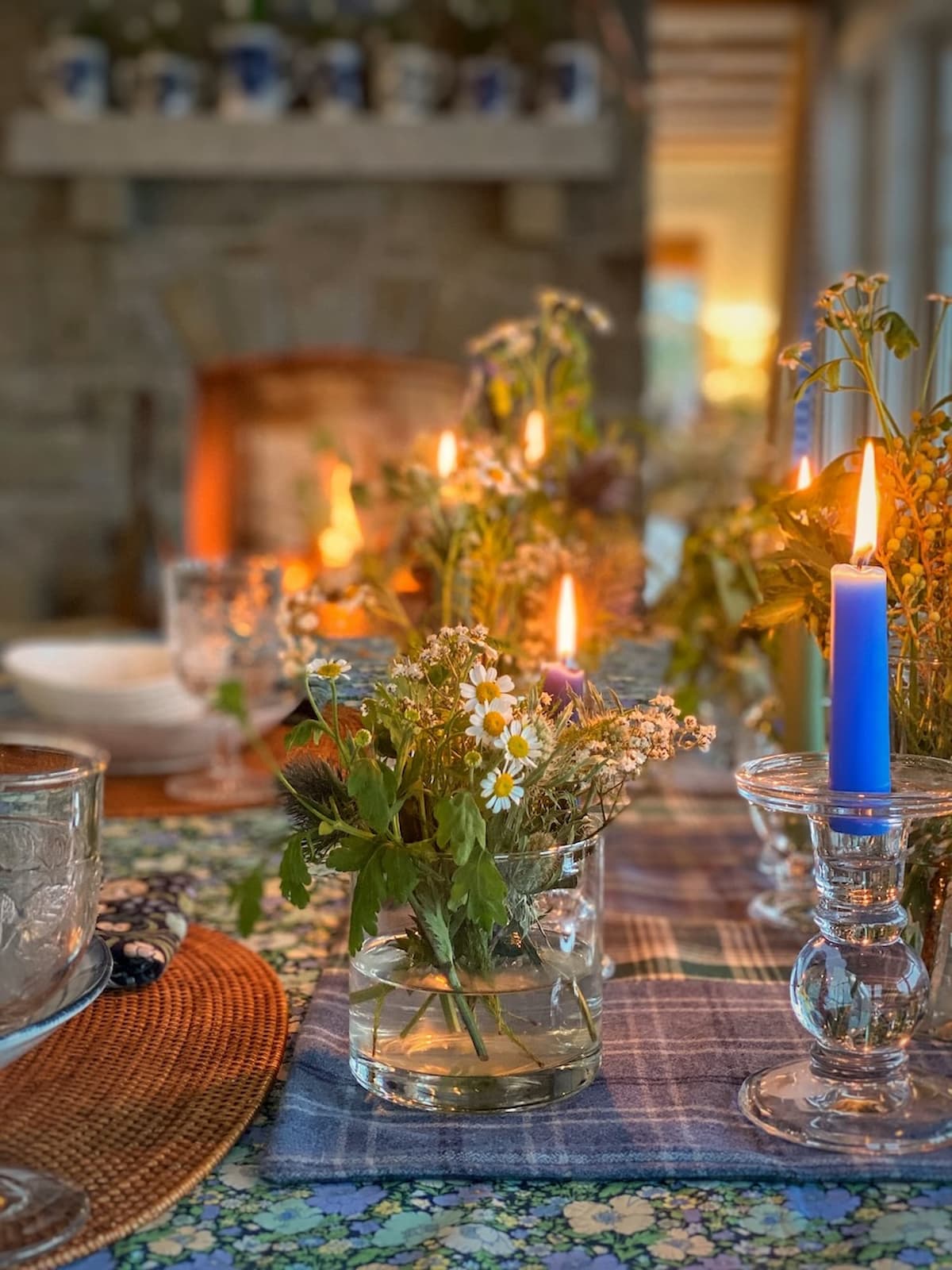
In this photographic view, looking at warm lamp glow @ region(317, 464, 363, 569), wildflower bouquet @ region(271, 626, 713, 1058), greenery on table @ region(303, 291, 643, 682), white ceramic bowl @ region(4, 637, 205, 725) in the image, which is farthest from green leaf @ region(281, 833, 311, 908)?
white ceramic bowl @ region(4, 637, 205, 725)

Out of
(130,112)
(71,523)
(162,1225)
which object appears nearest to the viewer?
(162,1225)

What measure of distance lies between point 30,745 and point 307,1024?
194 mm

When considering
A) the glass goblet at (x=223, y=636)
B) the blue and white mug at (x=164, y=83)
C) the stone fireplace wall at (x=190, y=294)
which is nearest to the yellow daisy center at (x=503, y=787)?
the glass goblet at (x=223, y=636)

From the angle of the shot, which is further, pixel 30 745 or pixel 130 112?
pixel 130 112

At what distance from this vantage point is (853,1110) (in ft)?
2.07

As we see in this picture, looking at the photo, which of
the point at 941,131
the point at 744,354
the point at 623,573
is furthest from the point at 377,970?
the point at 744,354

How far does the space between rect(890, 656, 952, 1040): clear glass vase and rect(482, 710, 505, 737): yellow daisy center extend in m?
0.22

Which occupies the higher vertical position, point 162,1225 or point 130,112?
point 130,112

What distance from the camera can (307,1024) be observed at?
74 centimetres

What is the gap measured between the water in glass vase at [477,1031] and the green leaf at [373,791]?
8 centimetres

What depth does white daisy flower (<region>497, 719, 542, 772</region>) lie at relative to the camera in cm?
62

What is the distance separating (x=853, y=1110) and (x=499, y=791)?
0.67ft

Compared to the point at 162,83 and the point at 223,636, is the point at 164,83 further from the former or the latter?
the point at 223,636

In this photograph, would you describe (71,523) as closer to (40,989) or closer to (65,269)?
(65,269)
